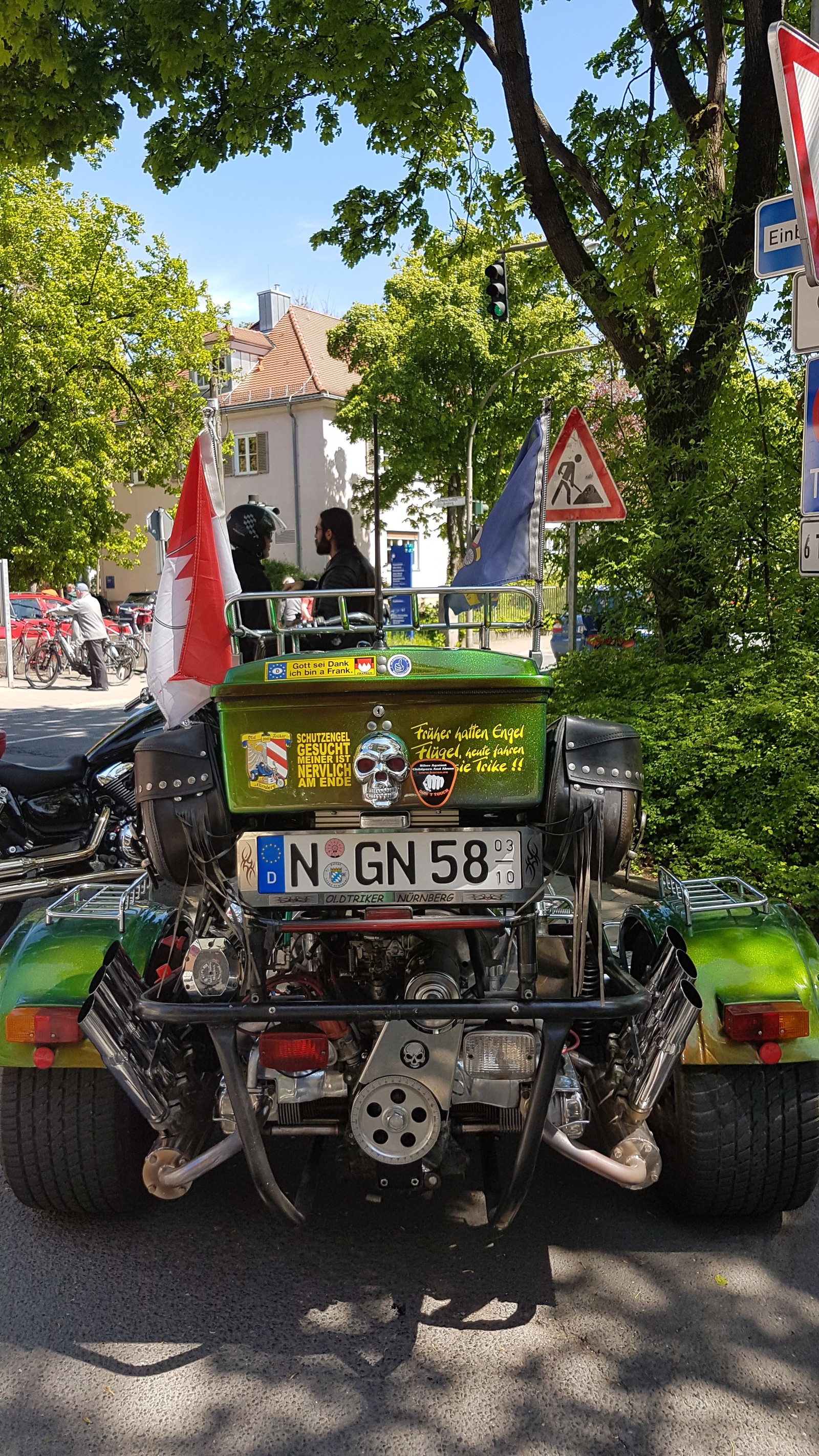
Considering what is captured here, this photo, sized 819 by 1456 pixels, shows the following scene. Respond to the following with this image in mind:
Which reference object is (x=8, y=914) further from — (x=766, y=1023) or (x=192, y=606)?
(x=766, y=1023)

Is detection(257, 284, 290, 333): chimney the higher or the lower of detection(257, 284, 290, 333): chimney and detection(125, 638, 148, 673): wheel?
the higher

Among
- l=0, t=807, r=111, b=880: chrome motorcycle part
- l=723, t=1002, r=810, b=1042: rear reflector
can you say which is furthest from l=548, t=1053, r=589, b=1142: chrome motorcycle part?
l=0, t=807, r=111, b=880: chrome motorcycle part

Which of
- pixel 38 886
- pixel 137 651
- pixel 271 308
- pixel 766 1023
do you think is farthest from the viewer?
pixel 271 308

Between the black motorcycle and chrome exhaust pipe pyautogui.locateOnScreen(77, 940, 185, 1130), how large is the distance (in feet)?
10.0

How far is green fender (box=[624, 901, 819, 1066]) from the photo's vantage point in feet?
10.0

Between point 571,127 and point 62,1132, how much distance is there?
1077 centimetres

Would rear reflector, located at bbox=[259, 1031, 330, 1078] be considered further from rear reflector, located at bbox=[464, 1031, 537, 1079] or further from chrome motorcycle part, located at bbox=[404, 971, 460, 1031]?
rear reflector, located at bbox=[464, 1031, 537, 1079]

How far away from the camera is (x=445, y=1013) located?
8.80ft

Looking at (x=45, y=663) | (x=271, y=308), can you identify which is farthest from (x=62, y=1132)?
(x=271, y=308)

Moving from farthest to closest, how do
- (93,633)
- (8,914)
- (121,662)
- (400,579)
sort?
(121,662) → (93,633) → (400,579) → (8,914)

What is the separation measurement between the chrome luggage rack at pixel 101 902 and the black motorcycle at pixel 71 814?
2196 millimetres

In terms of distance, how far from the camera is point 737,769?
6.38 meters

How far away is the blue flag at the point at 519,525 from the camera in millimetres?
4355

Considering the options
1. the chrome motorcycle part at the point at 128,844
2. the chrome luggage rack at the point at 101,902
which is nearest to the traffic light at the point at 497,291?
the chrome motorcycle part at the point at 128,844
